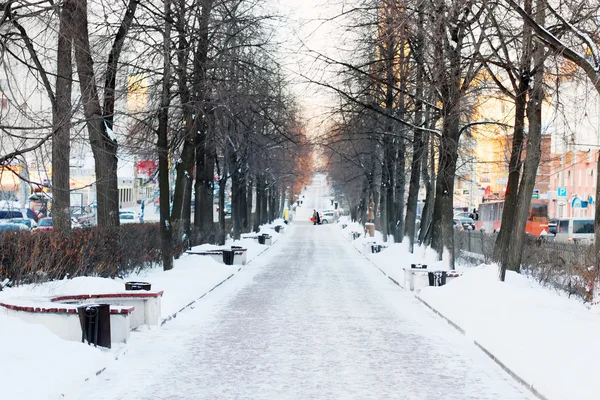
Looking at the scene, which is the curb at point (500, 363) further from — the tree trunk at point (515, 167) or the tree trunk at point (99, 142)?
the tree trunk at point (99, 142)

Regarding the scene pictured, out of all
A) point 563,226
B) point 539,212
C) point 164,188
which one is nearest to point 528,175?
point 164,188

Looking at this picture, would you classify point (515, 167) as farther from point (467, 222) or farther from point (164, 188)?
point (467, 222)

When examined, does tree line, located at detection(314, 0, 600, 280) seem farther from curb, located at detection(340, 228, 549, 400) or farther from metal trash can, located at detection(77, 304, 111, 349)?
metal trash can, located at detection(77, 304, 111, 349)

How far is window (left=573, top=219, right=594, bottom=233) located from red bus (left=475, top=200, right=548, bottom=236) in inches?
71.5

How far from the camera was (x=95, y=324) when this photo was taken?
42.7 feet

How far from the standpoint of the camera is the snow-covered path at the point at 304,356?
11.0 m

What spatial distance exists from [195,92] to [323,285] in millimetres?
7345

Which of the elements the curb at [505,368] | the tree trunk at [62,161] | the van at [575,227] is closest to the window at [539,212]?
the van at [575,227]

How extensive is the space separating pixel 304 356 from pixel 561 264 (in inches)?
585

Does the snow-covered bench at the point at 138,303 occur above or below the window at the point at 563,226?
below

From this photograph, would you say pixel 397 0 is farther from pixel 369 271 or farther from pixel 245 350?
pixel 369 271

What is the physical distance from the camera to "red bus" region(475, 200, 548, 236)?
6025 cm

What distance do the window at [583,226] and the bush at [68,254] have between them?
38083 mm

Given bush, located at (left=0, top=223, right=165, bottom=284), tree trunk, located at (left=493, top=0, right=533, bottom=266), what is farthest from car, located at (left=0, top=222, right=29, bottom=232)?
tree trunk, located at (left=493, top=0, right=533, bottom=266)
